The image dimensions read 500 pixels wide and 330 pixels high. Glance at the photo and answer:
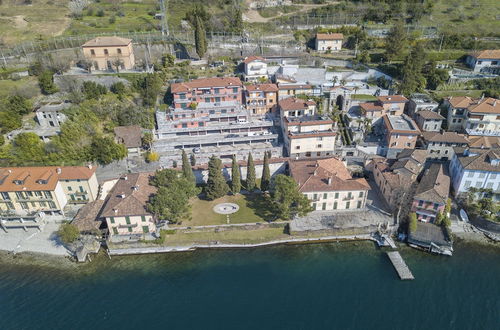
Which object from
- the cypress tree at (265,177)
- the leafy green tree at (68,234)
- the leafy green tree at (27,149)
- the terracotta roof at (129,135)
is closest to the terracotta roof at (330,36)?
the cypress tree at (265,177)

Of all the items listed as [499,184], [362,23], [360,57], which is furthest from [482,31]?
[499,184]

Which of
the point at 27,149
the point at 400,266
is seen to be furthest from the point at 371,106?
the point at 27,149

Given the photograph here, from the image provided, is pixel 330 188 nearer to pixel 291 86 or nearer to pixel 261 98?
pixel 261 98

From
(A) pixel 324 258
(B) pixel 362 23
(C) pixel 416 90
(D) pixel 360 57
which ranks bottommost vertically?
(A) pixel 324 258

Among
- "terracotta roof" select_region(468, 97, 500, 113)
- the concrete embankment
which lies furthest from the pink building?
"terracotta roof" select_region(468, 97, 500, 113)

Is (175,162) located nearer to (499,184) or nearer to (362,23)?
(499,184)

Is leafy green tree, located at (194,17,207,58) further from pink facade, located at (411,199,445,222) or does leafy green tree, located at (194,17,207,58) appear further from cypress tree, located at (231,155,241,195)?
pink facade, located at (411,199,445,222)
